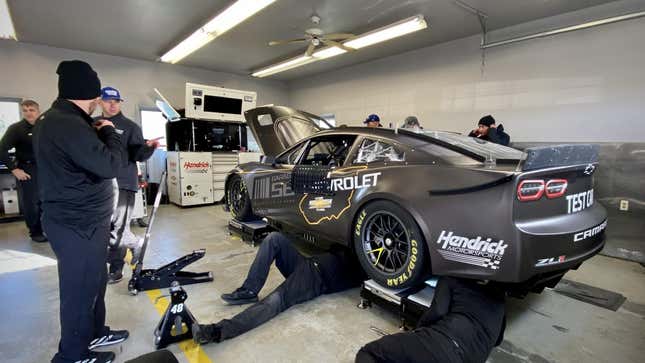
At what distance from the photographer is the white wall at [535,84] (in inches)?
156

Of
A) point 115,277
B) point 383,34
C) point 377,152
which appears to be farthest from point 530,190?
point 383,34

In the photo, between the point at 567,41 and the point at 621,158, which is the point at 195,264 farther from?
the point at 567,41

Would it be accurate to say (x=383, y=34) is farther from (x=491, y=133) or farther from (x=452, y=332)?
(x=452, y=332)

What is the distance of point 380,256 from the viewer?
2.39 metres

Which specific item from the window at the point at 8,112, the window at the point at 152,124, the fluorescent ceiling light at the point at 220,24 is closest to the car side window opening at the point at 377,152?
the fluorescent ceiling light at the point at 220,24

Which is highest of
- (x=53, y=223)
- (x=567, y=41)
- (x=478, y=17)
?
(x=478, y=17)

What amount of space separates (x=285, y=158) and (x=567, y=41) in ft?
14.1

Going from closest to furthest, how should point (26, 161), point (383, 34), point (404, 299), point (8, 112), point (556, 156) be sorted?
point (556, 156)
point (404, 299)
point (26, 161)
point (383, 34)
point (8, 112)

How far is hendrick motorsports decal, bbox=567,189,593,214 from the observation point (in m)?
1.92

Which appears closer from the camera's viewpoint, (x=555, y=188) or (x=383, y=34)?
(x=555, y=188)

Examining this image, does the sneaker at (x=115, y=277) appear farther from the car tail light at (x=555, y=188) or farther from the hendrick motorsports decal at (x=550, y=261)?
→ the car tail light at (x=555, y=188)

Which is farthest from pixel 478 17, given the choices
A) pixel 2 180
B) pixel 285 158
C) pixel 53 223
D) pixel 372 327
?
pixel 2 180

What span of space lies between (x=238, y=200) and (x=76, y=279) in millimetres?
2861

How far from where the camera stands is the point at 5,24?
4777 millimetres
